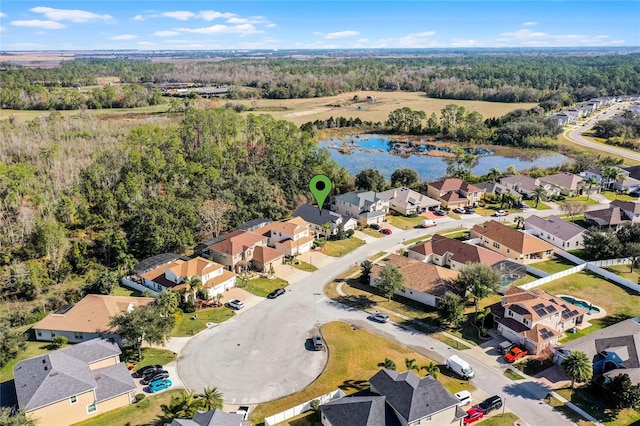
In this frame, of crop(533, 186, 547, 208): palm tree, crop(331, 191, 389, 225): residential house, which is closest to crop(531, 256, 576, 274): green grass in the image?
crop(533, 186, 547, 208): palm tree

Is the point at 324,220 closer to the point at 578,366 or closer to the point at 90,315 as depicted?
the point at 90,315

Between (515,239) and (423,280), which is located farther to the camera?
(515,239)

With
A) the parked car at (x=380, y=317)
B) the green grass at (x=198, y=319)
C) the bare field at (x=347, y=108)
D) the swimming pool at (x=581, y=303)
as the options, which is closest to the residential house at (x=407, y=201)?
the swimming pool at (x=581, y=303)

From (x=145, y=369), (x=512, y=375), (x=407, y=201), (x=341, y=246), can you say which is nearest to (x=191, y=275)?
(x=145, y=369)

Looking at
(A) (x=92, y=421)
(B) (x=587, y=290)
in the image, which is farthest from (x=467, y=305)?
(A) (x=92, y=421)

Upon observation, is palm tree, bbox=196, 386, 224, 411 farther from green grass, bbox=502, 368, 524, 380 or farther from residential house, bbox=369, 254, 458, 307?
residential house, bbox=369, 254, 458, 307

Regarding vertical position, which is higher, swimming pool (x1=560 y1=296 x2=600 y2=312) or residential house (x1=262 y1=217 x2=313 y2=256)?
residential house (x1=262 y1=217 x2=313 y2=256)
